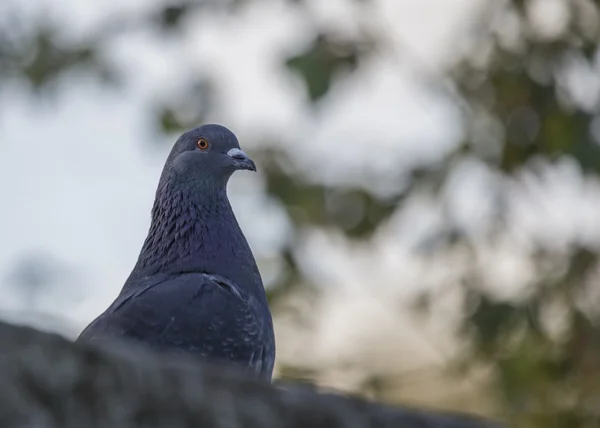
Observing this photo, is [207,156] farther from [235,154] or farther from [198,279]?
[198,279]

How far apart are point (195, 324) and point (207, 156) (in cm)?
122

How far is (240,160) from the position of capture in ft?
20.7

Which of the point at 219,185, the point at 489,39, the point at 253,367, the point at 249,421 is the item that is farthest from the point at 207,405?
the point at 489,39

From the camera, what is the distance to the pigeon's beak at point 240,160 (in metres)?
6.28

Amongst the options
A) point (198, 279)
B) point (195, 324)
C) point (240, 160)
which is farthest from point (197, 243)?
point (240, 160)

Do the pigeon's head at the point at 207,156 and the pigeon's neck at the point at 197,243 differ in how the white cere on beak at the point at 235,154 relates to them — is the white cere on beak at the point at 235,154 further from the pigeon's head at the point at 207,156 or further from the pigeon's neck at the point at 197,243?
the pigeon's neck at the point at 197,243

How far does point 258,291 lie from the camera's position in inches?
222

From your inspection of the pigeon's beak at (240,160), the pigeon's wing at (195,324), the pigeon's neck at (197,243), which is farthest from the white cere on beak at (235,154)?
the pigeon's wing at (195,324)

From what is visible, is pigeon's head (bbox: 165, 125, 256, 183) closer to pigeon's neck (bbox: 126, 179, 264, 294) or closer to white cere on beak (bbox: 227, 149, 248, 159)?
white cere on beak (bbox: 227, 149, 248, 159)

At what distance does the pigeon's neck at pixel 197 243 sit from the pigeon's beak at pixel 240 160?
24 centimetres

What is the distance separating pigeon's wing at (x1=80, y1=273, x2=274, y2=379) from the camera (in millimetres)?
5203

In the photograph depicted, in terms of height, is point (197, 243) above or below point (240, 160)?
below

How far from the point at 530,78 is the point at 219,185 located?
22.4 feet

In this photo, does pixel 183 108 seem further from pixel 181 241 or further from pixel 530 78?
pixel 181 241
